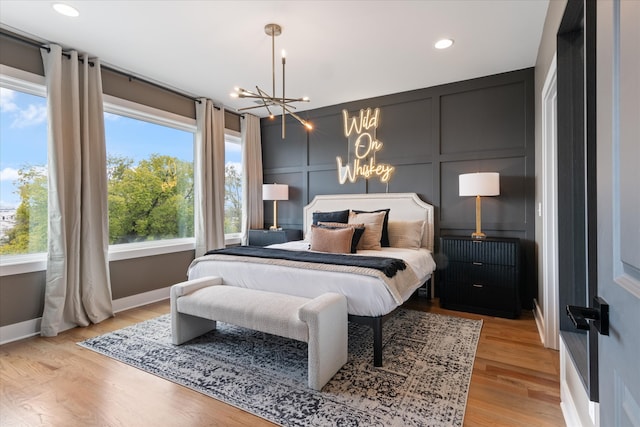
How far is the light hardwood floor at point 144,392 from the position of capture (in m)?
1.73

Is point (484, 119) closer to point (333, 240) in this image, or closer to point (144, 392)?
point (333, 240)

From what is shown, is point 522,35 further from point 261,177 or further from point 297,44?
point 261,177

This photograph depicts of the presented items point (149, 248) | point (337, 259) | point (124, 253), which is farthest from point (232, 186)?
point (337, 259)

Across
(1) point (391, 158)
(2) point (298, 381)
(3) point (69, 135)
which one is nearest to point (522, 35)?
(1) point (391, 158)

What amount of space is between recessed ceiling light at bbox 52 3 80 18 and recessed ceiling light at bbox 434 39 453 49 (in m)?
3.11

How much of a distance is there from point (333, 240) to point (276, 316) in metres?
1.28

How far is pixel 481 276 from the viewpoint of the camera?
335cm

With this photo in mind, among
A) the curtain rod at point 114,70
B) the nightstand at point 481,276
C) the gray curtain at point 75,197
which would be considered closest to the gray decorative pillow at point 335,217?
the nightstand at point 481,276

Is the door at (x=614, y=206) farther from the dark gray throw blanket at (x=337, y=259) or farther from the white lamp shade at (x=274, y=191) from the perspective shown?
the white lamp shade at (x=274, y=191)

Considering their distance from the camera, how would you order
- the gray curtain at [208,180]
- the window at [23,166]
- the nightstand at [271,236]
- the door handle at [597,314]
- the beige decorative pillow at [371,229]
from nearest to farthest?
1. the door handle at [597,314]
2. the window at [23,166]
3. the beige decorative pillow at [371,229]
4. the gray curtain at [208,180]
5. the nightstand at [271,236]

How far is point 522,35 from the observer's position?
9.37ft

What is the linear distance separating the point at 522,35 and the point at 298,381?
137 inches

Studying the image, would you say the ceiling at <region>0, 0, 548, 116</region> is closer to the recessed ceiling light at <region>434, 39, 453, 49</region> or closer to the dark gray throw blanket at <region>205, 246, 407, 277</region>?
the recessed ceiling light at <region>434, 39, 453, 49</region>

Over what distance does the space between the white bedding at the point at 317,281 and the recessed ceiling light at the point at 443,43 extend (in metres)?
2.08
